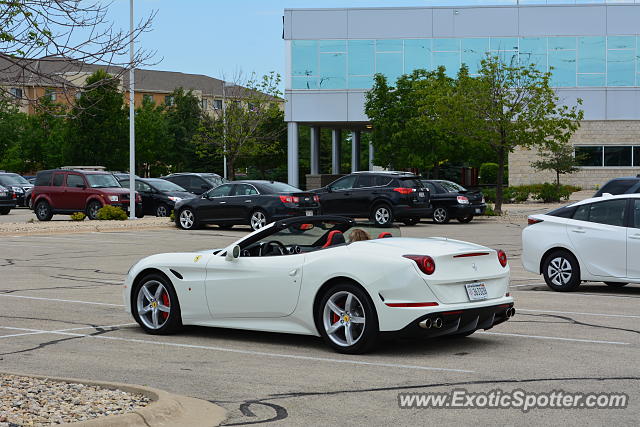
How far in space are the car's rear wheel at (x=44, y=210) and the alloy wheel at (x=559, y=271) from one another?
75.3ft

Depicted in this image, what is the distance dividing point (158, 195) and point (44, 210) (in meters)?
4.14

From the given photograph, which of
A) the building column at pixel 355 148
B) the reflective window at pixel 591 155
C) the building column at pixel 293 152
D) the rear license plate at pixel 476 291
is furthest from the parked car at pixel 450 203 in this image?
the building column at pixel 355 148

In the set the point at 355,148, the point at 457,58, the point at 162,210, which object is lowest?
the point at 162,210

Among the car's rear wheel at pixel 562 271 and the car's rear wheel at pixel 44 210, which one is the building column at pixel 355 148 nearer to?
the car's rear wheel at pixel 44 210

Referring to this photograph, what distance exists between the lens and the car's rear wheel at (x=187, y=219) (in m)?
29.6

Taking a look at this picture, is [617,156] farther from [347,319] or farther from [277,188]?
[347,319]

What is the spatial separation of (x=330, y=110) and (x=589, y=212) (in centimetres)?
4391

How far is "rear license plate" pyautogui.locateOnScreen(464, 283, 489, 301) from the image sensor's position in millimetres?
A: 9102

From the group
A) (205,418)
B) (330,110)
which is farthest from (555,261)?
(330,110)

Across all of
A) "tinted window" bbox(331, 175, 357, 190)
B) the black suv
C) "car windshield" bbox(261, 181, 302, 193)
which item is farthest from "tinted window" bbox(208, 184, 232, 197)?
"tinted window" bbox(331, 175, 357, 190)

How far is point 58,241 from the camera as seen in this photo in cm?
2528

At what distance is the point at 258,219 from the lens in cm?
2823

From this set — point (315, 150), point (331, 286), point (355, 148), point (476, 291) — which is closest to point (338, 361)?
point (331, 286)

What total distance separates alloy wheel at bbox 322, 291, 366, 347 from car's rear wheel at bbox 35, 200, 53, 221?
86.2 feet
